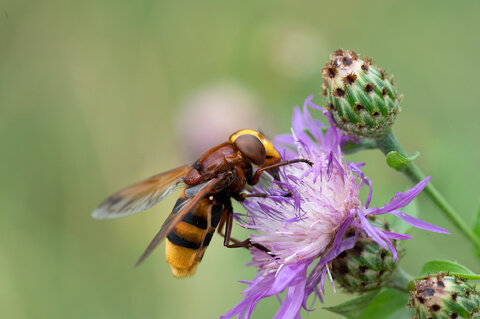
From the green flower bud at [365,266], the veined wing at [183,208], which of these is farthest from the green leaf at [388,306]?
the veined wing at [183,208]


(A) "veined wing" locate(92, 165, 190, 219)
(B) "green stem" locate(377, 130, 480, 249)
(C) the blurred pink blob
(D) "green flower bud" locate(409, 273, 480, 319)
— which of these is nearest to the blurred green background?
(C) the blurred pink blob

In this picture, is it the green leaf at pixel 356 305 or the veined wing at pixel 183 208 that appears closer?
the veined wing at pixel 183 208

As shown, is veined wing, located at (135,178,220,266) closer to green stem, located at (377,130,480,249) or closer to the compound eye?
the compound eye

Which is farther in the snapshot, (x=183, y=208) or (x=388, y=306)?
(x=388, y=306)

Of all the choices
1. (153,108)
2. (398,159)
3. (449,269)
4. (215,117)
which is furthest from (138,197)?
(153,108)

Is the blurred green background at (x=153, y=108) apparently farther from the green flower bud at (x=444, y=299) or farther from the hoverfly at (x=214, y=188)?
the green flower bud at (x=444, y=299)

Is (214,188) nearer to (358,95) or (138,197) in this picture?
(138,197)
